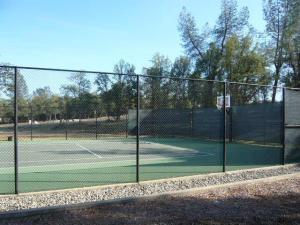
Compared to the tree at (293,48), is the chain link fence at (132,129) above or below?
below

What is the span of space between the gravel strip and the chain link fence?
0.49 metres

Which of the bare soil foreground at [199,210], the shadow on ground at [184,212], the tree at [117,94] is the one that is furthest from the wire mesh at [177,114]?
the shadow on ground at [184,212]

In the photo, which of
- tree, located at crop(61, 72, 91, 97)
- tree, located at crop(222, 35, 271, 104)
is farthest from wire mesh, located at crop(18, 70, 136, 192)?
tree, located at crop(222, 35, 271, 104)

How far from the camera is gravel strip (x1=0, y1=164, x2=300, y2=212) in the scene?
24.0 feet

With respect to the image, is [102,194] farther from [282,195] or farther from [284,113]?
[284,113]

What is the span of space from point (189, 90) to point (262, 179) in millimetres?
13527

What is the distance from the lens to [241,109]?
22.8 m

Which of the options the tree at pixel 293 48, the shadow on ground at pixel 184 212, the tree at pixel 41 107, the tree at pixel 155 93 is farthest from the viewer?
the tree at pixel 293 48

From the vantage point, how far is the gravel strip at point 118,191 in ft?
24.0

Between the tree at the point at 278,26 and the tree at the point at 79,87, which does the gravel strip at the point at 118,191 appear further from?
the tree at the point at 278,26

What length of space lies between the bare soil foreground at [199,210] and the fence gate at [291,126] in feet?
14.2

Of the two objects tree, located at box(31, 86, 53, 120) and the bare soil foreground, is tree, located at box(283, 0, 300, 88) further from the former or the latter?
the bare soil foreground

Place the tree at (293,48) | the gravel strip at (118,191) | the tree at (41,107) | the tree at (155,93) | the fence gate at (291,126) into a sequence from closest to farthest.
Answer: the gravel strip at (118,191)
the fence gate at (291,126)
the tree at (41,107)
the tree at (155,93)
the tree at (293,48)

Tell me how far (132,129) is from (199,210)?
59.1ft
